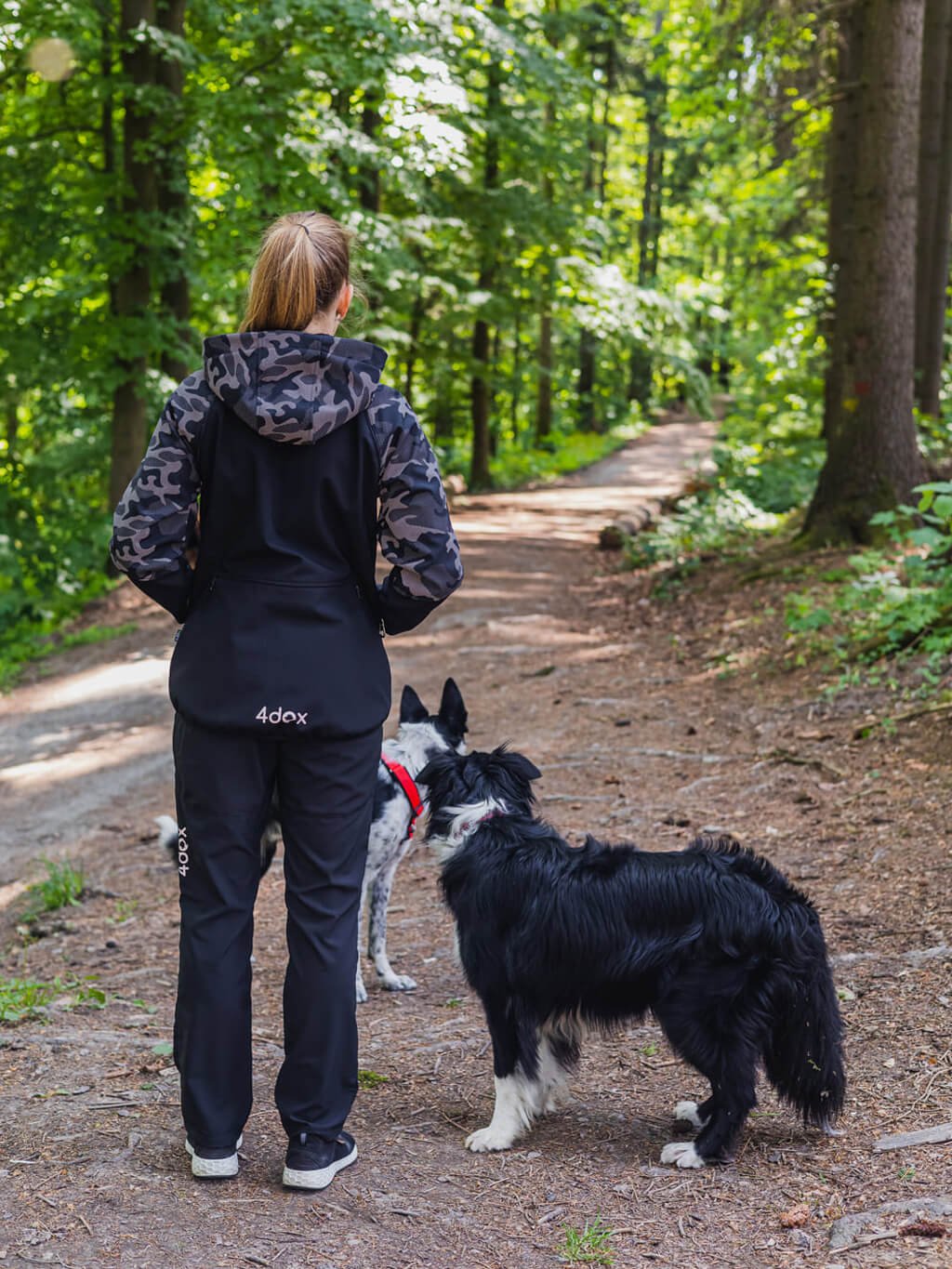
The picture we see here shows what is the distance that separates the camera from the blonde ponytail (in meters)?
3.04

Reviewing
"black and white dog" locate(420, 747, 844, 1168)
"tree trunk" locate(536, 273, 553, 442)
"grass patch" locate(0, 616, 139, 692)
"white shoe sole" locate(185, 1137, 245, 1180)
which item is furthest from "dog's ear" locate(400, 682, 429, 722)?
"tree trunk" locate(536, 273, 553, 442)

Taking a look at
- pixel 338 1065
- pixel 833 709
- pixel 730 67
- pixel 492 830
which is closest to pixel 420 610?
pixel 492 830

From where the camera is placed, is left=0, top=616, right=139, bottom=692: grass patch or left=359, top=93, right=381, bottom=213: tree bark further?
left=359, top=93, right=381, bottom=213: tree bark

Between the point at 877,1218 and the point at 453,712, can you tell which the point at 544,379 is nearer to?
the point at 453,712

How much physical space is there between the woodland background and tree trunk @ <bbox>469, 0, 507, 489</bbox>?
0.10 m

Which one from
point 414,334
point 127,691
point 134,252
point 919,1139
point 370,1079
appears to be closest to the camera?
point 919,1139

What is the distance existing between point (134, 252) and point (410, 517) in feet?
40.3

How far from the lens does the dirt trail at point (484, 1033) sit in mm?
2994

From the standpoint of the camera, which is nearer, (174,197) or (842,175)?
(842,175)

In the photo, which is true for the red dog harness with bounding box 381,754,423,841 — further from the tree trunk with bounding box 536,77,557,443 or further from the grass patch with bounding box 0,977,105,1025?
the tree trunk with bounding box 536,77,557,443

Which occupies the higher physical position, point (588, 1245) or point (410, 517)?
point (410, 517)

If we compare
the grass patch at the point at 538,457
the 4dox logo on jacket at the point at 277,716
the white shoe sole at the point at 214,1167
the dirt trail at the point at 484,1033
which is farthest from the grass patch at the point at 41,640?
the grass patch at the point at 538,457

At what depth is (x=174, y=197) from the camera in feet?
47.1

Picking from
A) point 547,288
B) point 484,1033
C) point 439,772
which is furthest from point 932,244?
point 439,772
